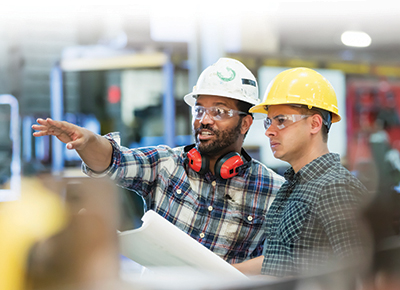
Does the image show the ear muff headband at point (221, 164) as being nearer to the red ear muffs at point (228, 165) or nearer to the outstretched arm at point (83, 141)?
the red ear muffs at point (228, 165)

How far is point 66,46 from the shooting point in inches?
275

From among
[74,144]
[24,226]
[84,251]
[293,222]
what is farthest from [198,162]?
[84,251]

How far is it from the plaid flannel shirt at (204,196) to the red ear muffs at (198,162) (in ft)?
0.20

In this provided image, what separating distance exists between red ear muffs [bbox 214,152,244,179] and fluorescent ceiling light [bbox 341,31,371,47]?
4.99 meters

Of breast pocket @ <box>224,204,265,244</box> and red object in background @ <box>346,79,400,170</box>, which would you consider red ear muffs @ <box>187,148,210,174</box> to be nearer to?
breast pocket @ <box>224,204,265,244</box>

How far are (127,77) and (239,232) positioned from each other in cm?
410

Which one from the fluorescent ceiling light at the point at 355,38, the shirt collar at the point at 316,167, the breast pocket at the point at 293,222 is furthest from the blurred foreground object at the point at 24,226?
the fluorescent ceiling light at the point at 355,38

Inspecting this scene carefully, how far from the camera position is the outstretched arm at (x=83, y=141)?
1.76 meters

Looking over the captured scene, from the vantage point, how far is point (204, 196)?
2230mm

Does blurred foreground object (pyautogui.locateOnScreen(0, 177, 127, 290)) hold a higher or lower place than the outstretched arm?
higher

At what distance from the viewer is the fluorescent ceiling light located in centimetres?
652

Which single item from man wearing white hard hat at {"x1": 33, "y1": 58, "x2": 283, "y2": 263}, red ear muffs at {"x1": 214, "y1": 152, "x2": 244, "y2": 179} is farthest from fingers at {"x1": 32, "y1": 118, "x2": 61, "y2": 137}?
red ear muffs at {"x1": 214, "y1": 152, "x2": 244, "y2": 179}

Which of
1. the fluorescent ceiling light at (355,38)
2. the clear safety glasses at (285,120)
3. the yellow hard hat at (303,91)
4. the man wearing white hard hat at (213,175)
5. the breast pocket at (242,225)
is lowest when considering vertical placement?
the breast pocket at (242,225)

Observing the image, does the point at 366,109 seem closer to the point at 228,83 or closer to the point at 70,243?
the point at 228,83
